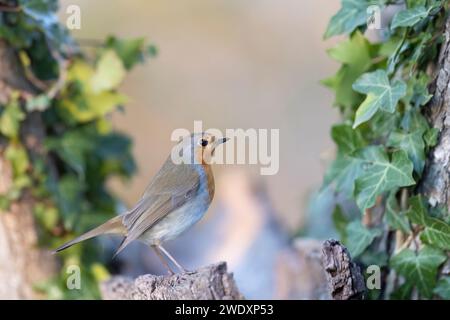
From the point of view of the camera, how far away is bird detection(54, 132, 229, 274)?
3078mm

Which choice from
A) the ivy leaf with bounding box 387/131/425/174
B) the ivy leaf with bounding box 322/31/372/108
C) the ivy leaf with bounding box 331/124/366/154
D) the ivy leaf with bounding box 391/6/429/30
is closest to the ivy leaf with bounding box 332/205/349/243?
the ivy leaf with bounding box 331/124/366/154

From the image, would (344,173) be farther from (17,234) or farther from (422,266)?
(17,234)

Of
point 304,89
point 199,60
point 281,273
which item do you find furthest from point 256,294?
point 199,60

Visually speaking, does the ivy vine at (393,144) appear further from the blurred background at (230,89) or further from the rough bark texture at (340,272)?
the blurred background at (230,89)

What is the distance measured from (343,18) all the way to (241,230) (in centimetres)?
269

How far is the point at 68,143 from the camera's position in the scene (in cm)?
425

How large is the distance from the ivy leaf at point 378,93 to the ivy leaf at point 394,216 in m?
0.42

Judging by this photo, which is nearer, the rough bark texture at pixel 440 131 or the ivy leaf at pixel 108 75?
the rough bark texture at pixel 440 131

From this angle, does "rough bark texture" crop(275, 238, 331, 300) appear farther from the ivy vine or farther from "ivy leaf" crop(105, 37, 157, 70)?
"ivy leaf" crop(105, 37, 157, 70)

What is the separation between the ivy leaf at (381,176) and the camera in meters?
2.76

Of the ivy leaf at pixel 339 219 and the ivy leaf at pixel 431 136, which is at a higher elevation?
the ivy leaf at pixel 431 136

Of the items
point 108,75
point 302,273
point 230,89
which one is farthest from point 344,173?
point 230,89

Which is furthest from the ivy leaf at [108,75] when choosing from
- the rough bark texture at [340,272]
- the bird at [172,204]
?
the rough bark texture at [340,272]

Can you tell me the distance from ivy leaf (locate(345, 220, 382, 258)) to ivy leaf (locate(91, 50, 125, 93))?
1814 mm
